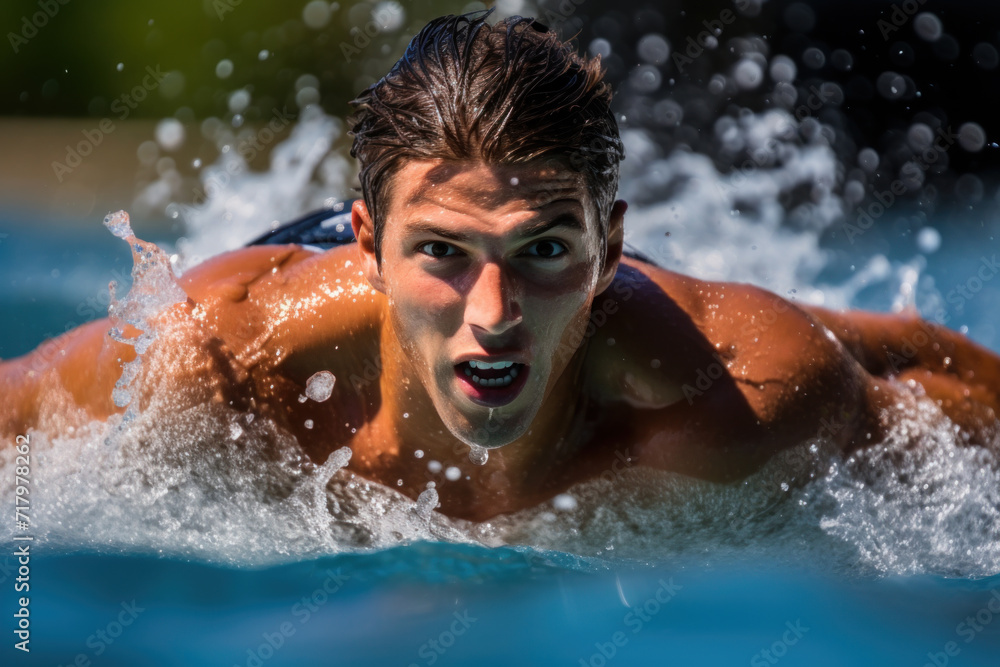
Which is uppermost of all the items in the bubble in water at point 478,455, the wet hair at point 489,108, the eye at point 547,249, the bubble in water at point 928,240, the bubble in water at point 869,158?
the wet hair at point 489,108

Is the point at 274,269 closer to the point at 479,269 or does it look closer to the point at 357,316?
the point at 357,316

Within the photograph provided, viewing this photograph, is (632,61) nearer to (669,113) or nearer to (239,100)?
(669,113)

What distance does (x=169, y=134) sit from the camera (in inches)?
204

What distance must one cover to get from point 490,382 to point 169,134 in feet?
13.5

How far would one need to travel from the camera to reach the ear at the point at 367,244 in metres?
1.77

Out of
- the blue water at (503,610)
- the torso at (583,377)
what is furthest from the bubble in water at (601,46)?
the blue water at (503,610)

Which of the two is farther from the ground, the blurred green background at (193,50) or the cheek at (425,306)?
the cheek at (425,306)

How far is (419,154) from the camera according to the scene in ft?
5.22

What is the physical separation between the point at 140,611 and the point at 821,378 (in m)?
1.58

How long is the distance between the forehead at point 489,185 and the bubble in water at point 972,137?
13.2ft

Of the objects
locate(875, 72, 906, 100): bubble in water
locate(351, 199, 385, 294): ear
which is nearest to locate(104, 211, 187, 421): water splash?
locate(351, 199, 385, 294): ear

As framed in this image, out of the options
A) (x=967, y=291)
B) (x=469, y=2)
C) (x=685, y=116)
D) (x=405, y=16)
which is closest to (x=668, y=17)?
(x=685, y=116)

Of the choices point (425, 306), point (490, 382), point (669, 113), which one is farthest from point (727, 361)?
point (669, 113)

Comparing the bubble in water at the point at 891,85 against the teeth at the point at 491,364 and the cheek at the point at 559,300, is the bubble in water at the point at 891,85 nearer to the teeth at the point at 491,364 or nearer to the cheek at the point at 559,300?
the cheek at the point at 559,300
